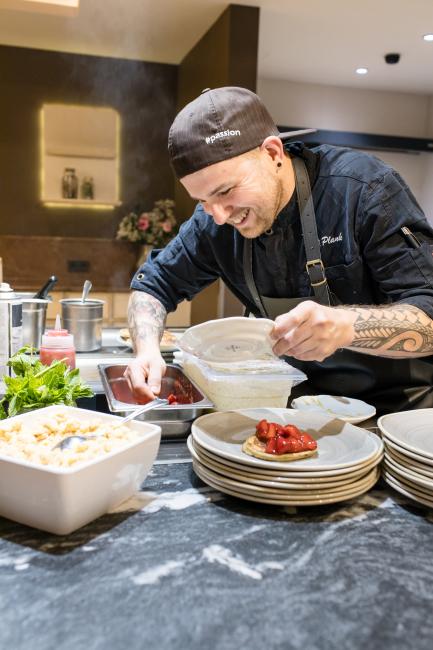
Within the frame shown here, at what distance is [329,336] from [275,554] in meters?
0.46

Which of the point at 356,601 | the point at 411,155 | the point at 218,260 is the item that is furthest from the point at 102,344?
the point at 411,155

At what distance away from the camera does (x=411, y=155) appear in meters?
7.73

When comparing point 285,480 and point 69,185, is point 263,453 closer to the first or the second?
point 285,480

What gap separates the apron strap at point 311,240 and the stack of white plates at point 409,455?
559 mm

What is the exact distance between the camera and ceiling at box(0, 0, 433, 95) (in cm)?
463

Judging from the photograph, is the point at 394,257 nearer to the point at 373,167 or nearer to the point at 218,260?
the point at 373,167

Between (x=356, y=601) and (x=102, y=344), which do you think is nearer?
(x=356, y=601)

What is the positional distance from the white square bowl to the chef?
43 cm

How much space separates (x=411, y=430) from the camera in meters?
1.17

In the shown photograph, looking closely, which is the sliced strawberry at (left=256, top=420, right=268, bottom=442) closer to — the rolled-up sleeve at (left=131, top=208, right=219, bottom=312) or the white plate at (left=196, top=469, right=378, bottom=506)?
the white plate at (left=196, top=469, right=378, bottom=506)

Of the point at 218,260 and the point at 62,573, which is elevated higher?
the point at 218,260

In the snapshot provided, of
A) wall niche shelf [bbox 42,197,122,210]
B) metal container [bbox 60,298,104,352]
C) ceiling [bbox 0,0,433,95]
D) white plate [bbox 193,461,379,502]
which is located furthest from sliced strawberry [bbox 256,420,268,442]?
wall niche shelf [bbox 42,197,122,210]

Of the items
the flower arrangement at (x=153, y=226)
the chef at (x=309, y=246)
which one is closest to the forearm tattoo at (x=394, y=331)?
the chef at (x=309, y=246)

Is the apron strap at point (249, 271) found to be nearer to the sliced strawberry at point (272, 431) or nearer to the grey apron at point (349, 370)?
the grey apron at point (349, 370)
